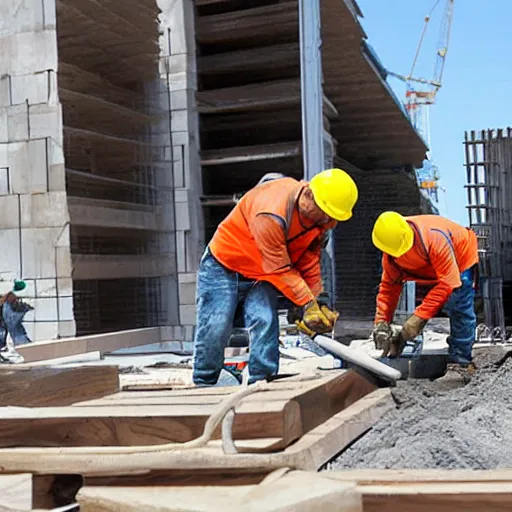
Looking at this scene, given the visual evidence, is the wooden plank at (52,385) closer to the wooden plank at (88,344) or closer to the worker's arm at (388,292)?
the worker's arm at (388,292)

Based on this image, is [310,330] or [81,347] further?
[81,347]

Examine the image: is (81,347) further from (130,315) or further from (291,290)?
(291,290)

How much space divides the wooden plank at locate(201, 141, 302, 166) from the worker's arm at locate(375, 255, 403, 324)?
6.40 metres

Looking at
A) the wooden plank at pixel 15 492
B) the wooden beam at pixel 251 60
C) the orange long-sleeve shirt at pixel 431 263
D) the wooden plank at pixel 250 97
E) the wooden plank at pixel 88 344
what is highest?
the wooden beam at pixel 251 60

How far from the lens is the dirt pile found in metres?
1.92

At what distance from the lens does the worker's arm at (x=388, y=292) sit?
18.3 feet

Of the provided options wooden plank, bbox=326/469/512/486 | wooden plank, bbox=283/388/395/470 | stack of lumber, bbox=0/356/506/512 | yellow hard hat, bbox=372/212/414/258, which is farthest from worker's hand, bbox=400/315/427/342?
wooden plank, bbox=326/469/512/486

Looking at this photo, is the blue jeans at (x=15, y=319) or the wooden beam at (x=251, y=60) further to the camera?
the wooden beam at (x=251, y=60)

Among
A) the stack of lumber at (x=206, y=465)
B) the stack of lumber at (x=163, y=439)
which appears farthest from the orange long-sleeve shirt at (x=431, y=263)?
the stack of lumber at (x=206, y=465)

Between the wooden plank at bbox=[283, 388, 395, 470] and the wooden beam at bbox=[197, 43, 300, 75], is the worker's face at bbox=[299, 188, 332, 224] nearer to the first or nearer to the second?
the wooden plank at bbox=[283, 388, 395, 470]

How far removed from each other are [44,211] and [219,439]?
956 cm

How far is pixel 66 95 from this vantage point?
35.4 feet

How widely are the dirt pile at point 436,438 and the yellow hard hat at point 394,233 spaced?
226cm

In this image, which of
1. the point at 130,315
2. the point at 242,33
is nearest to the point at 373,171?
the point at 242,33
